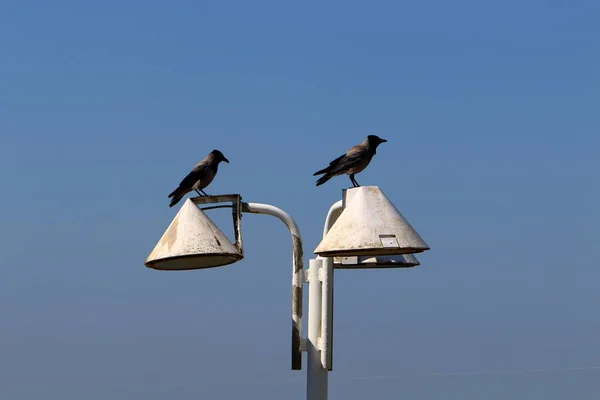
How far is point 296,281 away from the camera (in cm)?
702

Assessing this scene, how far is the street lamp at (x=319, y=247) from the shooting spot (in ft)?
20.6

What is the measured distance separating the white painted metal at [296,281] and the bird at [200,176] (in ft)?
9.79

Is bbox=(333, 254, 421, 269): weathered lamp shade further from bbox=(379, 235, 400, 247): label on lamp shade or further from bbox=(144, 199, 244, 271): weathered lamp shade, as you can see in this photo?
bbox=(379, 235, 400, 247): label on lamp shade

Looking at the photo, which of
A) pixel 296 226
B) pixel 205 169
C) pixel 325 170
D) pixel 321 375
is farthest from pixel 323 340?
pixel 205 169

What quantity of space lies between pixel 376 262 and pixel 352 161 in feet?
5.75

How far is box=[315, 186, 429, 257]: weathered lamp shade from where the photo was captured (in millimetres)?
6211

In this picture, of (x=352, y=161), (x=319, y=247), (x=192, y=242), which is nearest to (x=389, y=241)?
(x=319, y=247)

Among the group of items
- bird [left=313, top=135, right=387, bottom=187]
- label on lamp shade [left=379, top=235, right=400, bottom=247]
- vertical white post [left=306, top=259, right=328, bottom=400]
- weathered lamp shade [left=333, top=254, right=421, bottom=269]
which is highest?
bird [left=313, top=135, right=387, bottom=187]

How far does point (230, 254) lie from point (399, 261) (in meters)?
1.42

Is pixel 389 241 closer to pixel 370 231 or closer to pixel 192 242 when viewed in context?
pixel 370 231

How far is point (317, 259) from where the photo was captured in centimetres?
700

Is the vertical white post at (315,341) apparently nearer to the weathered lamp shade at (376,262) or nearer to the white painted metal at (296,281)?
the white painted metal at (296,281)

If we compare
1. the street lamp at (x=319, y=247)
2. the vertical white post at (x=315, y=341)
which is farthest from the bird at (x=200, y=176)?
A: the vertical white post at (x=315, y=341)

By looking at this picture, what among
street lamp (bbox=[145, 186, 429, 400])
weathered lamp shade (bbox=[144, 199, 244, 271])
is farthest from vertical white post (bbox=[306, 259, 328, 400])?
weathered lamp shade (bbox=[144, 199, 244, 271])
